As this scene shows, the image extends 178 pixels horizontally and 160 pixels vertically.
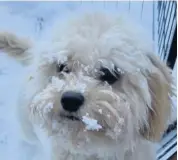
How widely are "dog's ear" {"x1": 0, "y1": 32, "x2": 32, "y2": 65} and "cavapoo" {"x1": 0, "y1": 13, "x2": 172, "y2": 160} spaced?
0.05m

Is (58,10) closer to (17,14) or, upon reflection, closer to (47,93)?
(17,14)

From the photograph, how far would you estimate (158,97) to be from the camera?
2191 mm

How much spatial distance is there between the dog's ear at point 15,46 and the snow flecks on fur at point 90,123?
0.49m

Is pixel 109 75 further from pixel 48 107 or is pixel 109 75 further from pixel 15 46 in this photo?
pixel 15 46

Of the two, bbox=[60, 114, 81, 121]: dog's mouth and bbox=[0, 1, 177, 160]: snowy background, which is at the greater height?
bbox=[60, 114, 81, 121]: dog's mouth

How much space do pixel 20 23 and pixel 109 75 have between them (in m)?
1.41

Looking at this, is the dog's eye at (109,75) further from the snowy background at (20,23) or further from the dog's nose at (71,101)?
the snowy background at (20,23)

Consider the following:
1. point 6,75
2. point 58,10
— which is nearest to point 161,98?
point 6,75

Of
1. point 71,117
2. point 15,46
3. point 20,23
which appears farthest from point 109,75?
point 20,23

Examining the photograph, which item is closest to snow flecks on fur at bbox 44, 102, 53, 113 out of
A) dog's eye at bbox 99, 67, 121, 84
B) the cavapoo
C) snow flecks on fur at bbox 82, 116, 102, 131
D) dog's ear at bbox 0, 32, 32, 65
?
the cavapoo

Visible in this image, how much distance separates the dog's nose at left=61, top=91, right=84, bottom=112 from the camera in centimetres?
192

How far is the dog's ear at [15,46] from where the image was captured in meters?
2.34

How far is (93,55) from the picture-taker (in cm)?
203

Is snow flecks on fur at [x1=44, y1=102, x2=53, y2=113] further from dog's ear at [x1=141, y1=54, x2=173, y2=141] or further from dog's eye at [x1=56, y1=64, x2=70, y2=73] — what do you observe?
dog's ear at [x1=141, y1=54, x2=173, y2=141]
